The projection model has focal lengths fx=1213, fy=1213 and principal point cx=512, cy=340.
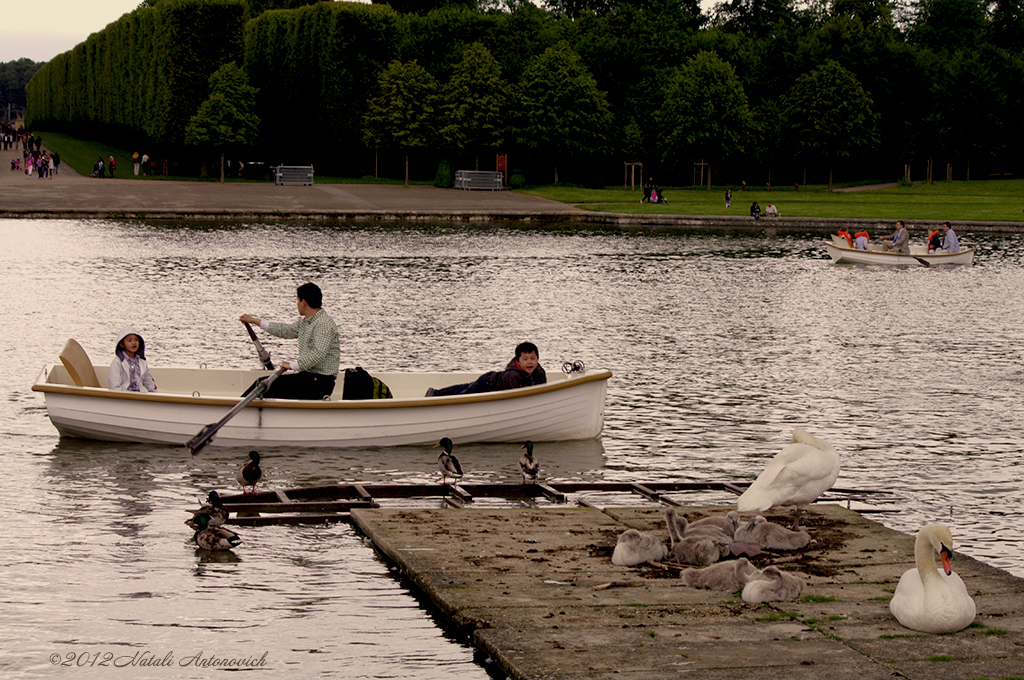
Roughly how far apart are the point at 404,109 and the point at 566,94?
10545 millimetres

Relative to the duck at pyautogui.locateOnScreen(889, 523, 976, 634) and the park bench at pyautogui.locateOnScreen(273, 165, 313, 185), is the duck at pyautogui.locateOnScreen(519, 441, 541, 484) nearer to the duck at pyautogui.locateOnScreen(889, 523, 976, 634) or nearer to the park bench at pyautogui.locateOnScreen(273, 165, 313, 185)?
the duck at pyautogui.locateOnScreen(889, 523, 976, 634)

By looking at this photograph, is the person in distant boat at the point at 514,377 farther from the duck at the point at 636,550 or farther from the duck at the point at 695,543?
the duck at the point at 636,550

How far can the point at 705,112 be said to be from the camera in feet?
252

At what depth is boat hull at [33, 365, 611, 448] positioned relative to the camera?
15281 millimetres

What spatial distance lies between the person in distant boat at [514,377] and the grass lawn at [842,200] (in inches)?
1865

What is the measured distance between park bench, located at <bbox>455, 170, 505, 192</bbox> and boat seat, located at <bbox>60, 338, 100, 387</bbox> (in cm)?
6171

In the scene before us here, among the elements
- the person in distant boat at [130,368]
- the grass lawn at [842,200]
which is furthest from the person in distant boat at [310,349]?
the grass lawn at [842,200]

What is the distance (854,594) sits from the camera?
920 cm

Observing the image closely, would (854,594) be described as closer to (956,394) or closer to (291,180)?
(956,394)

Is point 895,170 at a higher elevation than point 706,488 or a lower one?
higher

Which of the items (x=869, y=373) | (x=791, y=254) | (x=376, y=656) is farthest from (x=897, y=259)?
(x=376, y=656)

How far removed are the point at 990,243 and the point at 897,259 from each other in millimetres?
10944

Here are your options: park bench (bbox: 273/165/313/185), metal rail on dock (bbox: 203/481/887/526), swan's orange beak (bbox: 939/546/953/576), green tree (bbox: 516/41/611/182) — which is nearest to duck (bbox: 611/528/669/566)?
swan's orange beak (bbox: 939/546/953/576)

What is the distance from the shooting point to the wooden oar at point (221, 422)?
47.3 ft
